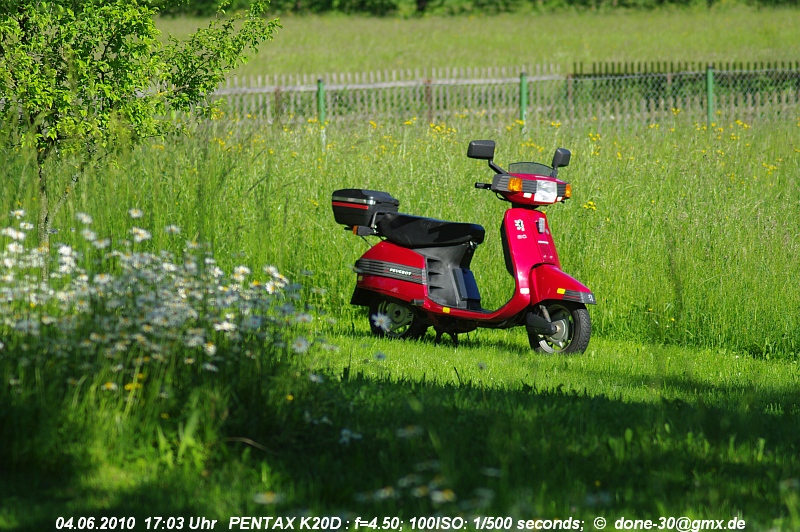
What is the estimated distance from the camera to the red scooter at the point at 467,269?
6.37 metres

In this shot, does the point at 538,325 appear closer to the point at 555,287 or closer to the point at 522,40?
the point at 555,287

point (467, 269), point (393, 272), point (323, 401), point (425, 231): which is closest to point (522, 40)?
point (467, 269)

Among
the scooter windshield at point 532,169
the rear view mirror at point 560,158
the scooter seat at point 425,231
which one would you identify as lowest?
the scooter seat at point 425,231

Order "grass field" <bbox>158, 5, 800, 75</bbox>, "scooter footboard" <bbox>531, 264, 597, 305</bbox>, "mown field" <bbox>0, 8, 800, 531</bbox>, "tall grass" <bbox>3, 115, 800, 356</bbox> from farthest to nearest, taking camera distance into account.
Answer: "grass field" <bbox>158, 5, 800, 75</bbox>
"tall grass" <bbox>3, 115, 800, 356</bbox>
"scooter footboard" <bbox>531, 264, 597, 305</bbox>
"mown field" <bbox>0, 8, 800, 531</bbox>

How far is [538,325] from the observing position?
6.37 m

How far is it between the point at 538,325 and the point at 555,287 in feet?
0.96

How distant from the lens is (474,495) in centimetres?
329

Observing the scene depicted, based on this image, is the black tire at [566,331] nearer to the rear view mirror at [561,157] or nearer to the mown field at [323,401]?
the mown field at [323,401]

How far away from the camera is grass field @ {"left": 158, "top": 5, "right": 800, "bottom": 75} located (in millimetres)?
33062

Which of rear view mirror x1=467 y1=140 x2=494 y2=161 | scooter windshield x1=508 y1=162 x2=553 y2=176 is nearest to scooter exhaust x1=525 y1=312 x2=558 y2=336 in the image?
scooter windshield x1=508 y1=162 x2=553 y2=176

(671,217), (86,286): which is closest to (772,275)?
(671,217)

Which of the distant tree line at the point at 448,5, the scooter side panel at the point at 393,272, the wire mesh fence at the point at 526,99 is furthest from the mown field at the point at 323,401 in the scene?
the distant tree line at the point at 448,5

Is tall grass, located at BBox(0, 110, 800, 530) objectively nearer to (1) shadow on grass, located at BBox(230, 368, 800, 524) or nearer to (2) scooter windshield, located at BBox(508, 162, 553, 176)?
→ (1) shadow on grass, located at BBox(230, 368, 800, 524)

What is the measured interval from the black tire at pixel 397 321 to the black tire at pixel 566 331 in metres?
0.86
